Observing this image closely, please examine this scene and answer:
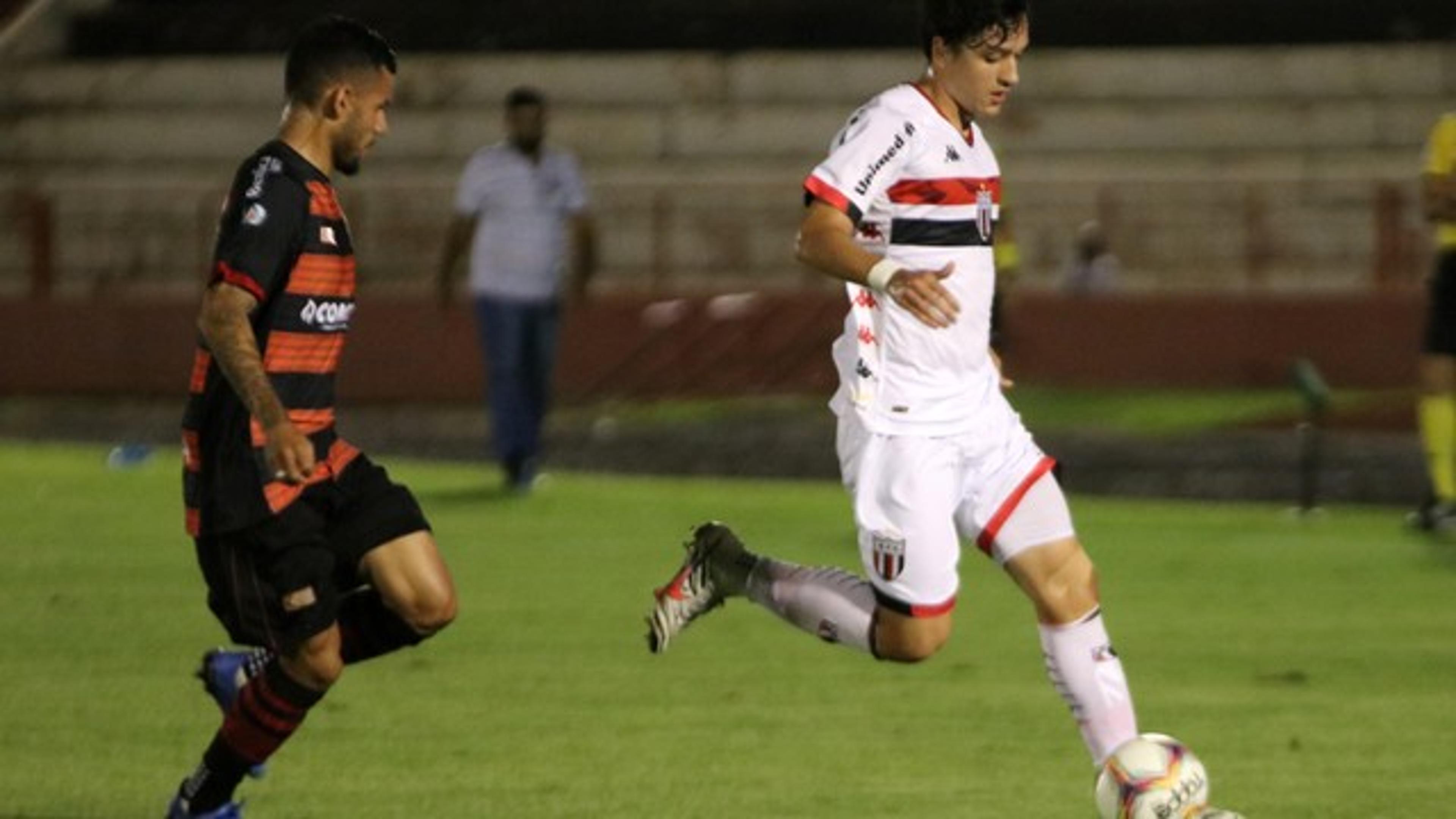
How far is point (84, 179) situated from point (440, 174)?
3441mm

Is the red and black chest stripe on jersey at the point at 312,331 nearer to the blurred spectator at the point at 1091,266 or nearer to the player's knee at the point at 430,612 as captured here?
the player's knee at the point at 430,612

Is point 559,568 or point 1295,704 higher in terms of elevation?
point 1295,704

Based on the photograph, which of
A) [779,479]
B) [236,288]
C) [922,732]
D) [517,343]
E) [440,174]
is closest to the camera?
[236,288]

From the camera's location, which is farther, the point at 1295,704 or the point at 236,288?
the point at 1295,704

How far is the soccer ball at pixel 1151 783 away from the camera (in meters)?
7.58

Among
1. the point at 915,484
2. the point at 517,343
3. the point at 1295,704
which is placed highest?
the point at 915,484

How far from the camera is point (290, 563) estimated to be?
308 inches

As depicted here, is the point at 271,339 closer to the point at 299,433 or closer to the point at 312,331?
the point at 312,331

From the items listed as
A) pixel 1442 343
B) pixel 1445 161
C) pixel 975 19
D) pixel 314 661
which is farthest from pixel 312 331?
pixel 1442 343

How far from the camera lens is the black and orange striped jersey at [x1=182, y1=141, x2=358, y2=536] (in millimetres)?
7727

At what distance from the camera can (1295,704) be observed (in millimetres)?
10477

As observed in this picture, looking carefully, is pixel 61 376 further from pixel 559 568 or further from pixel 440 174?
pixel 559 568

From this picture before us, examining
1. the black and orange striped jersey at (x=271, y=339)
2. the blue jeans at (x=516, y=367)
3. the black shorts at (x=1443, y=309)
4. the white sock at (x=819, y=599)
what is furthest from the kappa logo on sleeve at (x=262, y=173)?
the blue jeans at (x=516, y=367)

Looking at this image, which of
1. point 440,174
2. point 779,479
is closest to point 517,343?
point 779,479
